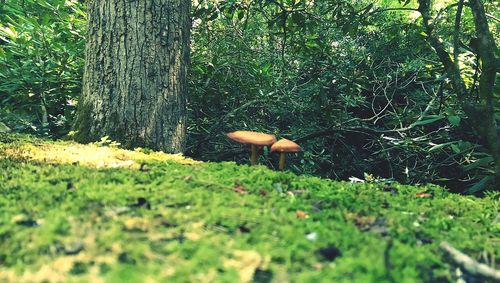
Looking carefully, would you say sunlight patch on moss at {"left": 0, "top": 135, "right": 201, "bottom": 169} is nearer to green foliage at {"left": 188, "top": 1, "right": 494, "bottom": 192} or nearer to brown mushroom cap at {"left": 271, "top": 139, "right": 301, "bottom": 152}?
brown mushroom cap at {"left": 271, "top": 139, "right": 301, "bottom": 152}

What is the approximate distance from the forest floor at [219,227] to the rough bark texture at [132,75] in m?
0.92

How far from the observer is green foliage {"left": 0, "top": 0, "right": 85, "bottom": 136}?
463 centimetres

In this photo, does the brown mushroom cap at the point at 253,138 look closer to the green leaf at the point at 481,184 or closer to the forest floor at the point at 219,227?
the forest floor at the point at 219,227

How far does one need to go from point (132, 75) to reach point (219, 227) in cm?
220

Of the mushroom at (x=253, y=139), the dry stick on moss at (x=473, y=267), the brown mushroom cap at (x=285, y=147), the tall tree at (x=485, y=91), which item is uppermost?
the tall tree at (x=485, y=91)

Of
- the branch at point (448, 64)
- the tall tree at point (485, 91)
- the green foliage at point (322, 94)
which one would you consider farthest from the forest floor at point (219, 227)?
the green foliage at point (322, 94)

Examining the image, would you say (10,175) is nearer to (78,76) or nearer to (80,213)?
(80,213)

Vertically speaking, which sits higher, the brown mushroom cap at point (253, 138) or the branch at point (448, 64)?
the branch at point (448, 64)

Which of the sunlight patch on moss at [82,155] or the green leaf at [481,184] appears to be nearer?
the sunlight patch on moss at [82,155]

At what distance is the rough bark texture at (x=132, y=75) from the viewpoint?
3.36m

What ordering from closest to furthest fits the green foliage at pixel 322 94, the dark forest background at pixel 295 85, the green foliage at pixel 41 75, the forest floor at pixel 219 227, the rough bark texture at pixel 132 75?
1. the forest floor at pixel 219 227
2. the rough bark texture at pixel 132 75
3. the green foliage at pixel 41 75
4. the dark forest background at pixel 295 85
5. the green foliage at pixel 322 94

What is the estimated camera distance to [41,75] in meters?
4.73

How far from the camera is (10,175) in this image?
2162 millimetres

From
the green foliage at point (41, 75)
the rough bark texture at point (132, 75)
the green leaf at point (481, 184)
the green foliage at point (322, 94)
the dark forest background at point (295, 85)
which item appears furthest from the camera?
the green foliage at point (322, 94)
